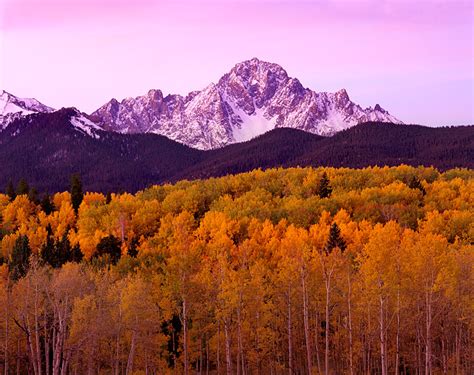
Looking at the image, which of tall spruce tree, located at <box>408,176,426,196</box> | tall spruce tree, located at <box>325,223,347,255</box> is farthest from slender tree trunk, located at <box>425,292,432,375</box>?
tall spruce tree, located at <box>408,176,426,196</box>

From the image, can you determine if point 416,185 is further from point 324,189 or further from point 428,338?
point 428,338

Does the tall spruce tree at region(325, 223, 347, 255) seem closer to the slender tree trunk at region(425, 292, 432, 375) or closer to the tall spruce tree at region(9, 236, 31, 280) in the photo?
the slender tree trunk at region(425, 292, 432, 375)

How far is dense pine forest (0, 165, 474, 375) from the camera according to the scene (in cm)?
5381

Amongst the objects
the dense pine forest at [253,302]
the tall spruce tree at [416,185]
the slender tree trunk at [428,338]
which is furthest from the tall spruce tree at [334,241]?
the tall spruce tree at [416,185]

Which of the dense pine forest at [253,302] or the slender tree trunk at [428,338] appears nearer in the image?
the slender tree trunk at [428,338]

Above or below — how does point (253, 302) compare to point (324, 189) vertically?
below

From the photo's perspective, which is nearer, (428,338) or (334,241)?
(428,338)

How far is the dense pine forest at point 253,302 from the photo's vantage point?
53812 millimetres

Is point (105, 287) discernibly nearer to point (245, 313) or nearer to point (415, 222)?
point (245, 313)

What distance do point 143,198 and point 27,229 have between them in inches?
1164

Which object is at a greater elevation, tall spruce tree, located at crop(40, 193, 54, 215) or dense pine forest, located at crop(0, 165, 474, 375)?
tall spruce tree, located at crop(40, 193, 54, 215)

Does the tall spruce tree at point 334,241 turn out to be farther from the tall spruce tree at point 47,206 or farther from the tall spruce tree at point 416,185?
the tall spruce tree at point 47,206

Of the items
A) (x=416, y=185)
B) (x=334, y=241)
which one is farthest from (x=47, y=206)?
(x=416, y=185)

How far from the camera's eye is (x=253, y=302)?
60.1m
